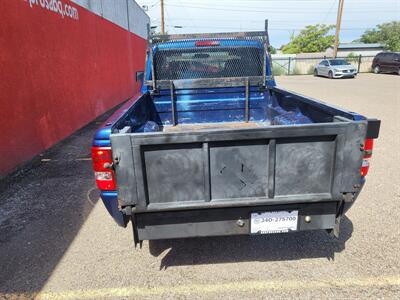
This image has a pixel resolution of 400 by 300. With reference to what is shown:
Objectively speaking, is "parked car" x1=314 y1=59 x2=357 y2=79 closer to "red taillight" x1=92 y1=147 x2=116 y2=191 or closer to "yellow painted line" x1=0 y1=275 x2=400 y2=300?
"yellow painted line" x1=0 y1=275 x2=400 y2=300

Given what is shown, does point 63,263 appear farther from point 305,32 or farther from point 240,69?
point 305,32

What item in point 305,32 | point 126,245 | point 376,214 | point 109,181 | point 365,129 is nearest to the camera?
point 365,129

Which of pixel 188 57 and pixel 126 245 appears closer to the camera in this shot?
pixel 126 245

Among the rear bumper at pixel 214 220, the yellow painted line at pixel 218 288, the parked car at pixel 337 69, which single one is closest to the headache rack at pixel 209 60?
the rear bumper at pixel 214 220

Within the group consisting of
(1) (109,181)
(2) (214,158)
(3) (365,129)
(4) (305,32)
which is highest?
(4) (305,32)

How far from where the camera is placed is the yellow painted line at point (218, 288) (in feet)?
8.59

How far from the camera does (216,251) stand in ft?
10.4

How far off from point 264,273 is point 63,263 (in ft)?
6.23

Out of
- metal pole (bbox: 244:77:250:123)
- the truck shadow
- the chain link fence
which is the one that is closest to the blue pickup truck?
the truck shadow

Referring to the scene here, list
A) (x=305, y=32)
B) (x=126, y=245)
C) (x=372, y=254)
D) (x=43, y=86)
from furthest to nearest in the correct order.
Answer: (x=305, y=32) → (x=43, y=86) → (x=126, y=245) → (x=372, y=254)

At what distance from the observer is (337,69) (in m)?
24.2

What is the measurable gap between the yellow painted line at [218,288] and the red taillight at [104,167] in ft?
2.95

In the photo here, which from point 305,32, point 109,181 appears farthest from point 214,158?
point 305,32

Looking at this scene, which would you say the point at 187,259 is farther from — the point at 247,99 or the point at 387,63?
the point at 387,63
